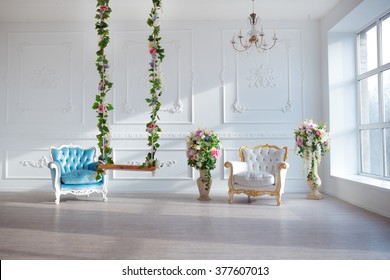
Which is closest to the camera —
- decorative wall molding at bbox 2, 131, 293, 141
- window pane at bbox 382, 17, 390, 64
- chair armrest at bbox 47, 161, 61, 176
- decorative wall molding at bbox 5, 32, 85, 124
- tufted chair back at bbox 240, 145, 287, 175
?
window pane at bbox 382, 17, 390, 64

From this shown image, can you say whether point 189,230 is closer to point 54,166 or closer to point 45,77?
point 54,166

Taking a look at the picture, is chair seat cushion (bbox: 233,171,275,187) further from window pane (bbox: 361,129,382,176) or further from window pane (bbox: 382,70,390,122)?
window pane (bbox: 382,70,390,122)

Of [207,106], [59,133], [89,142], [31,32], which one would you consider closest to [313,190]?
[207,106]

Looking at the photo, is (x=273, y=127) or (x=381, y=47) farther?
(x=273, y=127)

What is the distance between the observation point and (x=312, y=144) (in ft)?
18.6

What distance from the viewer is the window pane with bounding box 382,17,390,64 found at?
17.0 ft

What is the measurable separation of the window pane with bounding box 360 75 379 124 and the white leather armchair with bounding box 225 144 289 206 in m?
1.66

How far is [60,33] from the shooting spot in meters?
6.85

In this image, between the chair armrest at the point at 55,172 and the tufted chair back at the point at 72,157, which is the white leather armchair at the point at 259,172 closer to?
the tufted chair back at the point at 72,157

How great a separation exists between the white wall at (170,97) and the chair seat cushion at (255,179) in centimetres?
122

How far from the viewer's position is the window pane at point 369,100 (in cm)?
560

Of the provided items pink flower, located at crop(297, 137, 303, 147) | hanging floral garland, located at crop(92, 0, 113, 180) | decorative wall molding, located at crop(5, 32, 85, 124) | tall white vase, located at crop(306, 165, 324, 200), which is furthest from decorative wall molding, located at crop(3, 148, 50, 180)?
hanging floral garland, located at crop(92, 0, 113, 180)

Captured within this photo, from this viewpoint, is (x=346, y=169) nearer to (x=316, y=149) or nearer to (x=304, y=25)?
(x=316, y=149)
